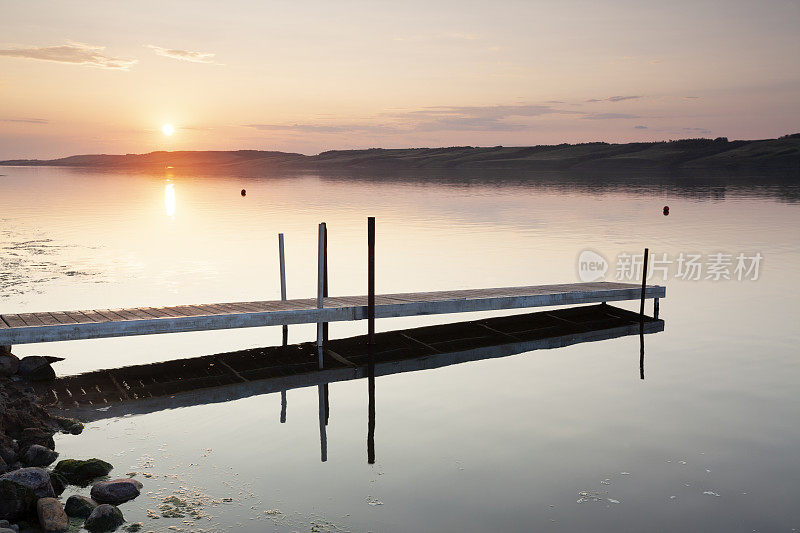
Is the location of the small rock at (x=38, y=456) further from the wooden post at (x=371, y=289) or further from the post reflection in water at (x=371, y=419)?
the wooden post at (x=371, y=289)

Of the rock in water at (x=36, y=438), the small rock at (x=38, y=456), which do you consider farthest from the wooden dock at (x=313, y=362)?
the small rock at (x=38, y=456)

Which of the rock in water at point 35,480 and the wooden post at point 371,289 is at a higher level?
the wooden post at point 371,289

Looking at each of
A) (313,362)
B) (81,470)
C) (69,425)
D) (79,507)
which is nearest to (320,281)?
(313,362)

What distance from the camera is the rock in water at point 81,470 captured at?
9.48 metres

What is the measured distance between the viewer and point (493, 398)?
1375cm

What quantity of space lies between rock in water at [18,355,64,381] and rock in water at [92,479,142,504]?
583cm

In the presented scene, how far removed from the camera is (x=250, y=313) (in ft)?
49.8

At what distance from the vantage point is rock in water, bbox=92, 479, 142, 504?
349 inches

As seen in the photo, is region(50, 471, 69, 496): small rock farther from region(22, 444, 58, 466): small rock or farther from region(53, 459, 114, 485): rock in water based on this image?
region(22, 444, 58, 466): small rock

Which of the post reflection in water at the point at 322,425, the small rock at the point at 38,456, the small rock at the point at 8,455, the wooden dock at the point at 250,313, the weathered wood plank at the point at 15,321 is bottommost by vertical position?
the post reflection in water at the point at 322,425

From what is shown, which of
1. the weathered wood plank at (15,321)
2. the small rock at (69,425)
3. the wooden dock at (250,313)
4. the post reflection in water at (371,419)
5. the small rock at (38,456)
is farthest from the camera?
the wooden dock at (250,313)

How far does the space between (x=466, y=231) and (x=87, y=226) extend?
22.9 metres

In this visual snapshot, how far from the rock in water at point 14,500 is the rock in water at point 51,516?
7.2 inches

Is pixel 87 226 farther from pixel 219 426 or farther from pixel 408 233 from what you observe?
pixel 219 426
